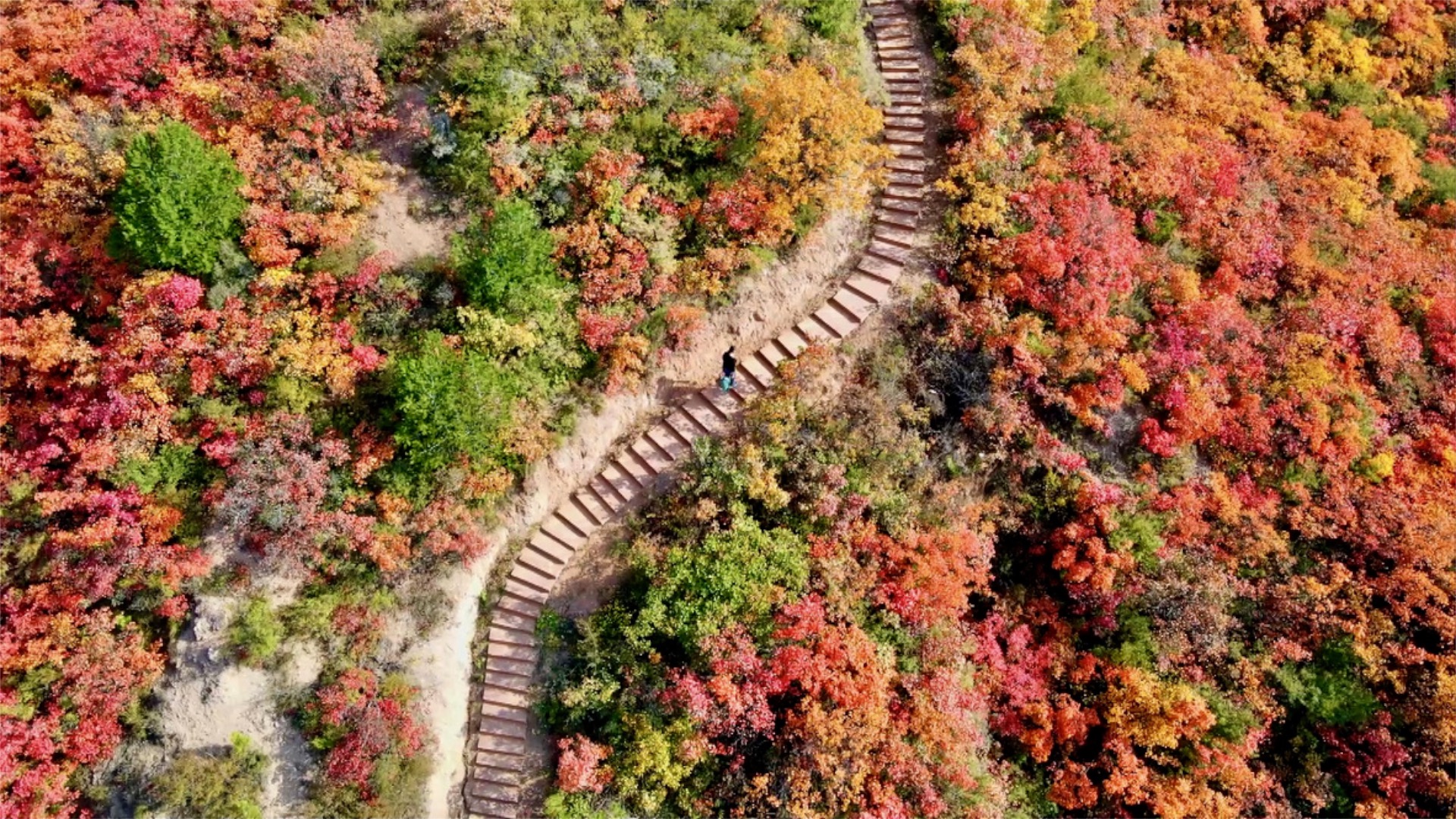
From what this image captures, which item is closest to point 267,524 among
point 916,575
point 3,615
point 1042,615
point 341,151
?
point 3,615

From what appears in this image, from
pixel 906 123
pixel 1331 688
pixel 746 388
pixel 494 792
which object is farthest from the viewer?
pixel 906 123

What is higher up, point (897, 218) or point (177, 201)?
point (897, 218)

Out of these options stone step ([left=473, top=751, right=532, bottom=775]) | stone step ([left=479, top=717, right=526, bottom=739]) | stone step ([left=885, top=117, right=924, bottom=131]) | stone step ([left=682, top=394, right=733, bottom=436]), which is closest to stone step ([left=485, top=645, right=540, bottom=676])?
stone step ([left=479, top=717, right=526, bottom=739])

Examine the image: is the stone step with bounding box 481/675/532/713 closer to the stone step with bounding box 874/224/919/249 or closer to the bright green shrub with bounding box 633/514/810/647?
the bright green shrub with bounding box 633/514/810/647

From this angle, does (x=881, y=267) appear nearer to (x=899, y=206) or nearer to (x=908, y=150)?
(x=899, y=206)

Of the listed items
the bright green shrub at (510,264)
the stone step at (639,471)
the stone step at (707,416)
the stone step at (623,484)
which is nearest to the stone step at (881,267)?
the stone step at (707,416)

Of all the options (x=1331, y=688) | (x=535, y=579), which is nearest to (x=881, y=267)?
(x=535, y=579)
